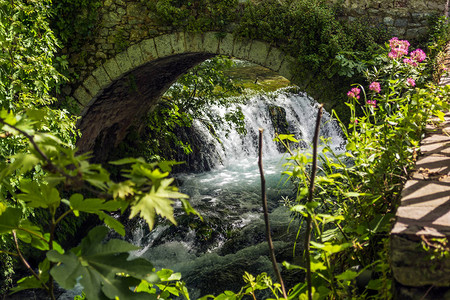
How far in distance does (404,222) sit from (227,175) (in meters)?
6.51

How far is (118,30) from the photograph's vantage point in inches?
196

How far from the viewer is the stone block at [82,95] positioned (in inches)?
203

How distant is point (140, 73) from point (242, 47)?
164cm

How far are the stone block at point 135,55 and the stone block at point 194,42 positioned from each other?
638 millimetres

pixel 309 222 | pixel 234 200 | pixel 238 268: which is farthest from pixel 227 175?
pixel 309 222

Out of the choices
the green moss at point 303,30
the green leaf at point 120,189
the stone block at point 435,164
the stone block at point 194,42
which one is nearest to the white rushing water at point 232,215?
the green moss at point 303,30

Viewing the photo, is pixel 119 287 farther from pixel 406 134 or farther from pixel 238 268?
pixel 238 268

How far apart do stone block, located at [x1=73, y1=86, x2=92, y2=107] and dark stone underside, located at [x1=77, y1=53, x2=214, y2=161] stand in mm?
203

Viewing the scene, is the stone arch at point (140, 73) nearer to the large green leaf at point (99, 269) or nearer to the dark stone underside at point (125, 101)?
the dark stone underside at point (125, 101)

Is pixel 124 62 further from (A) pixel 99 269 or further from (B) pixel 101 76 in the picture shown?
(A) pixel 99 269

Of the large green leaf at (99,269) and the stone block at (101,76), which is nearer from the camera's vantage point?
the large green leaf at (99,269)

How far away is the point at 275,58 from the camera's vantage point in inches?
183

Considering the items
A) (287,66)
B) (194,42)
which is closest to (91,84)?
(194,42)

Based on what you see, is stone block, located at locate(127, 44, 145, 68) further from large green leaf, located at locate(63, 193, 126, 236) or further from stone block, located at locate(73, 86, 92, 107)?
large green leaf, located at locate(63, 193, 126, 236)
